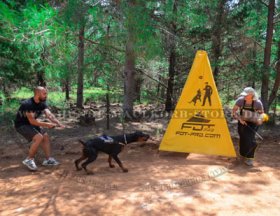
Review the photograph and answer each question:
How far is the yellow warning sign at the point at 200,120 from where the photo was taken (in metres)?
6.65

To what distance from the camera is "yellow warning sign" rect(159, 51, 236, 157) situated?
6.65 metres

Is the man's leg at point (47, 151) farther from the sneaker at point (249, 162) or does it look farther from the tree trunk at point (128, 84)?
the tree trunk at point (128, 84)

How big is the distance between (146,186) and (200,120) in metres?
2.36

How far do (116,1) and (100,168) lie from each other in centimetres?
369

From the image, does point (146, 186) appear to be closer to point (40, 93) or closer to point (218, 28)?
point (40, 93)

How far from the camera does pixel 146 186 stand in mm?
4996

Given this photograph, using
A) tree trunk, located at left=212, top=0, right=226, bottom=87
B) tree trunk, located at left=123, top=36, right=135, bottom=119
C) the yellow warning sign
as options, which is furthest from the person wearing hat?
tree trunk, located at left=212, top=0, right=226, bottom=87

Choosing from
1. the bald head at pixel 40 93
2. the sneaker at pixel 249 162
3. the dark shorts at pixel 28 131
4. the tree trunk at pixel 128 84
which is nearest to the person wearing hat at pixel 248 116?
the sneaker at pixel 249 162

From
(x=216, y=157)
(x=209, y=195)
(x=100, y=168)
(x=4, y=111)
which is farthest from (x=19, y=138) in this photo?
(x=209, y=195)

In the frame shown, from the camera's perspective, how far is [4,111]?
1091cm

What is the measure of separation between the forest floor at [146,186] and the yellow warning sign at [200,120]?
0.27m

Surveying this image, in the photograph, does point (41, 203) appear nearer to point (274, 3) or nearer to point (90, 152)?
point (90, 152)

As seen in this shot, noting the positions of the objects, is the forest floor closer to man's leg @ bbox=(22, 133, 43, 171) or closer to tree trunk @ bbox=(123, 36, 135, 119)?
man's leg @ bbox=(22, 133, 43, 171)

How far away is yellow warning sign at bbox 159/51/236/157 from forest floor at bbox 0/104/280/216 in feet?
0.87
